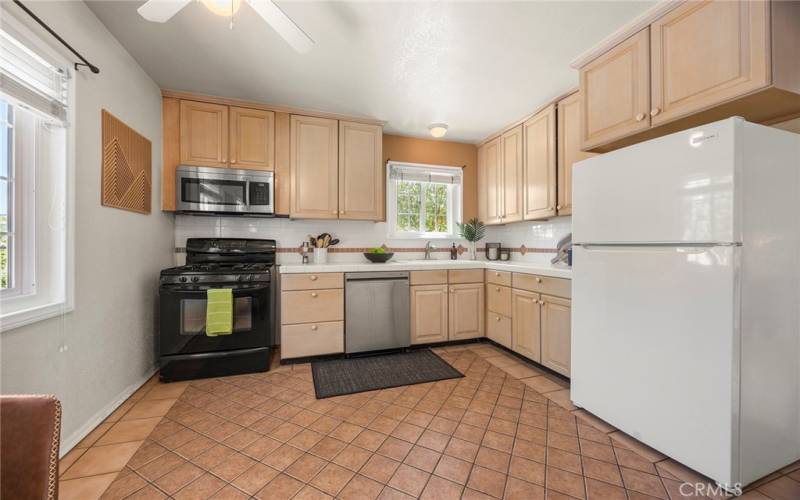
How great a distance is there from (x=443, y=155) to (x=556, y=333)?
2.54 m

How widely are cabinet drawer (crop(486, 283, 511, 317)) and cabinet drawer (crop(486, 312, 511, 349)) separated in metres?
0.06

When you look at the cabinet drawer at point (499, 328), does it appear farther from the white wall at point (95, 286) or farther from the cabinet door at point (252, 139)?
the white wall at point (95, 286)

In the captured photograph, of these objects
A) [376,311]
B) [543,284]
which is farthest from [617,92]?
[376,311]

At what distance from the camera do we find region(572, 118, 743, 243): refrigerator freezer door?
1.35m

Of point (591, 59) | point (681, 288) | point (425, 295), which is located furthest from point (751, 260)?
point (425, 295)

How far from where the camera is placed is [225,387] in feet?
7.90

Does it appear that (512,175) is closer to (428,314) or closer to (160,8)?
(428,314)

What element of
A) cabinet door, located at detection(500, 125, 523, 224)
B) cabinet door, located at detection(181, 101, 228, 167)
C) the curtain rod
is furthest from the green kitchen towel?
cabinet door, located at detection(500, 125, 523, 224)

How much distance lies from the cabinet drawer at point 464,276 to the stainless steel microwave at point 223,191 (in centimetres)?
192

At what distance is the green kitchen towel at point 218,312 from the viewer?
8.21ft

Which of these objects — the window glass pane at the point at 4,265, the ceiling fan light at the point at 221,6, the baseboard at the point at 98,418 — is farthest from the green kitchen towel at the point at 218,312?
the ceiling fan light at the point at 221,6

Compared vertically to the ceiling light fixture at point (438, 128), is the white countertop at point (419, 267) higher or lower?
lower

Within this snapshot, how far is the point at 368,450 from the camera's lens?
5.49 ft

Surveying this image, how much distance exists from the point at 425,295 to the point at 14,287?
2752 millimetres
